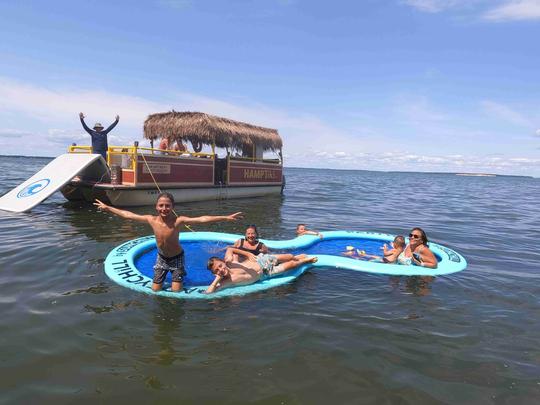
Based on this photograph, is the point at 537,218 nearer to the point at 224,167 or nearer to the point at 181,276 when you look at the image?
the point at 224,167

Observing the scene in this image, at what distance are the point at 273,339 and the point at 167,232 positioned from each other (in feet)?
7.41

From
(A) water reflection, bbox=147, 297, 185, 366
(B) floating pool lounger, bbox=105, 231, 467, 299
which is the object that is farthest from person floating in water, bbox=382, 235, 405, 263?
(A) water reflection, bbox=147, 297, 185, 366

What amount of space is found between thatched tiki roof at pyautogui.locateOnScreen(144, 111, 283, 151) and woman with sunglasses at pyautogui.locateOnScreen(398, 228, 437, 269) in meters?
11.9

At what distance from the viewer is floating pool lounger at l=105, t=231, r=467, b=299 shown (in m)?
6.23

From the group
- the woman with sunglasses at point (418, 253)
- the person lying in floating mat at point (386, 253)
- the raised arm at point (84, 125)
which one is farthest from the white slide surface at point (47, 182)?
the woman with sunglasses at point (418, 253)

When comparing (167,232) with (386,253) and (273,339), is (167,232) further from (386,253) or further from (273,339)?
(386,253)

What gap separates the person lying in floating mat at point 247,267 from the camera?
241 inches

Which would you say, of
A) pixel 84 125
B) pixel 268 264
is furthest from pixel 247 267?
pixel 84 125

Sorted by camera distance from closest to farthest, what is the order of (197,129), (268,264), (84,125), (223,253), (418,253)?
(268,264), (418,253), (223,253), (84,125), (197,129)

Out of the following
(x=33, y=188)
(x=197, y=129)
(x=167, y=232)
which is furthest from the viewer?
(x=197, y=129)

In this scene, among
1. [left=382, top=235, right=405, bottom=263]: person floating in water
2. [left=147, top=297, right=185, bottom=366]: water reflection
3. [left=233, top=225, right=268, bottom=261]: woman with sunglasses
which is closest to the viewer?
[left=147, top=297, right=185, bottom=366]: water reflection

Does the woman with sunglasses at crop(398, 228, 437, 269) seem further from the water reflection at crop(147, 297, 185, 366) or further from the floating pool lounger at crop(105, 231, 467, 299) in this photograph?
the water reflection at crop(147, 297, 185, 366)

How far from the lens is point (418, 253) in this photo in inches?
318

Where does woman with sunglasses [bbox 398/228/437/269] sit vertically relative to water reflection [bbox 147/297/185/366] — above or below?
above
